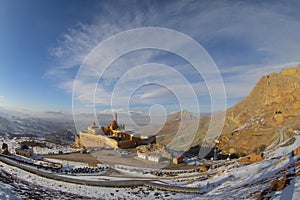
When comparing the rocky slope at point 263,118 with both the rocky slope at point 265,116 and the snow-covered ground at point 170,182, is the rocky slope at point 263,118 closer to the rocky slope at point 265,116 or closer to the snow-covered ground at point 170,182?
the rocky slope at point 265,116

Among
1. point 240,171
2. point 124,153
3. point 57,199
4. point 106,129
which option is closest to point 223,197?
point 240,171

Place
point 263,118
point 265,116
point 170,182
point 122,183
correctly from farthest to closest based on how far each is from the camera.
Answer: point 265,116 < point 263,118 < point 170,182 < point 122,183

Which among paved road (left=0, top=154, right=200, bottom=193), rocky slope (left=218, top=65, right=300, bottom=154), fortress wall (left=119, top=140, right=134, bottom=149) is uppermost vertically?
rocky slope (left=218, top=65, right=300, bottom=154)

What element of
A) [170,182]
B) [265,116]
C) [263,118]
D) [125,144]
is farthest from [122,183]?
[265,116]

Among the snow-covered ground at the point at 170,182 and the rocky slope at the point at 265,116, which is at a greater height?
the rocky slope at the point at 265,116

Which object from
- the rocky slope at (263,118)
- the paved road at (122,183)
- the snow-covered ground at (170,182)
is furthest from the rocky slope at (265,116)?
the paved road at (122,183)

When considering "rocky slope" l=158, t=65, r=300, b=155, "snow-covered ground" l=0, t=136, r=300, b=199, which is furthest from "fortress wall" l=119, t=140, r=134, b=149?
"rocky slope" l=158, t=65, r=300, b=155

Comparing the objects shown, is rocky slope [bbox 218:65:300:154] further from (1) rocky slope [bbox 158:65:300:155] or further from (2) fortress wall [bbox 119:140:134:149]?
(2) fortress wall [bbox 119:140:134:149]

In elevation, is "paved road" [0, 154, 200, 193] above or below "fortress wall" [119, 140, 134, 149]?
below

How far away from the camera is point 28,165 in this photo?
15.6 m

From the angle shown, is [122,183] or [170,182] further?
[170,182]

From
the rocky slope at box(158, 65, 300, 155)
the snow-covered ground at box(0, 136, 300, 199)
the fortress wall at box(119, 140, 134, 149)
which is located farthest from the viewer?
the rocky slope at box(158, 65, 300, 155)

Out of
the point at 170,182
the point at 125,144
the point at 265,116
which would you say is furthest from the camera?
the point at 265,116

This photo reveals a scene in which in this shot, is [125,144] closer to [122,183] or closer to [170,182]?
[122,183]
